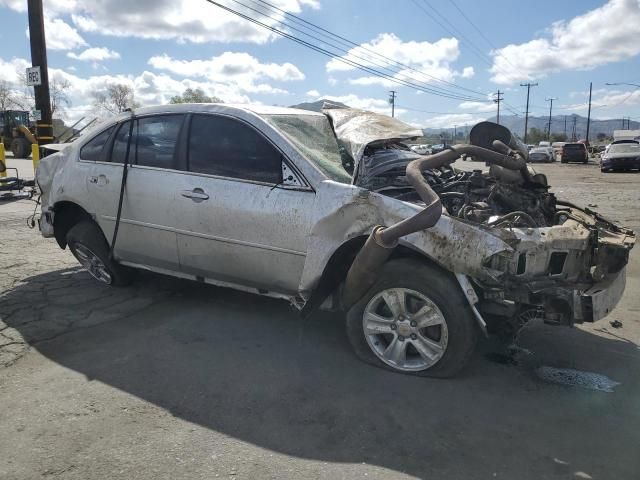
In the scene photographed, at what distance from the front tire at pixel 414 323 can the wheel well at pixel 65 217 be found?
3.18 m

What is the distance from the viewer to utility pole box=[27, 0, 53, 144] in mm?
11133

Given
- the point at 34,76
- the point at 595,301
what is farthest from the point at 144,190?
the point at 34,76

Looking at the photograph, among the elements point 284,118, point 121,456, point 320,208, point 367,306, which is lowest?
point 121,456

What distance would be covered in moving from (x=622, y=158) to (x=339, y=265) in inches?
968

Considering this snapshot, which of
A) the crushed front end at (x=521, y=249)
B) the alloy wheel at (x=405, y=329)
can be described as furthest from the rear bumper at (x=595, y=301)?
the alloy wheel at (x=405, y=329)

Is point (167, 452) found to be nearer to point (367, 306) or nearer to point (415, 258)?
point (367, 306)

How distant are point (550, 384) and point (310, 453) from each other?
1771 millimetres

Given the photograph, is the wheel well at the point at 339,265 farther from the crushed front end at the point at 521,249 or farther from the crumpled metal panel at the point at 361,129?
the crumpled metal panel at the point at 361,129

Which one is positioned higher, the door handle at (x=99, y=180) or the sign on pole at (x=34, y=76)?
the sign on pole at (x=34, y=76)

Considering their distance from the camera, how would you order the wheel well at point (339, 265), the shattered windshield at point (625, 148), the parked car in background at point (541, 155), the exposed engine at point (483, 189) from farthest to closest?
1. the parked car in background at point (541, 155)
2. the shattered windshield at point (625, 148)
3. the exposed engine at point (483, 189)
4. the wheel well at point (339, 265)

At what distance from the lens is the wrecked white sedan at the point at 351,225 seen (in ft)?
10.9

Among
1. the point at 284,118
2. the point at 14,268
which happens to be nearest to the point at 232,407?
the point at 284,118

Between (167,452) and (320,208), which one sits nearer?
(167,452)

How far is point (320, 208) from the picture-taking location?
3715 millimetres
